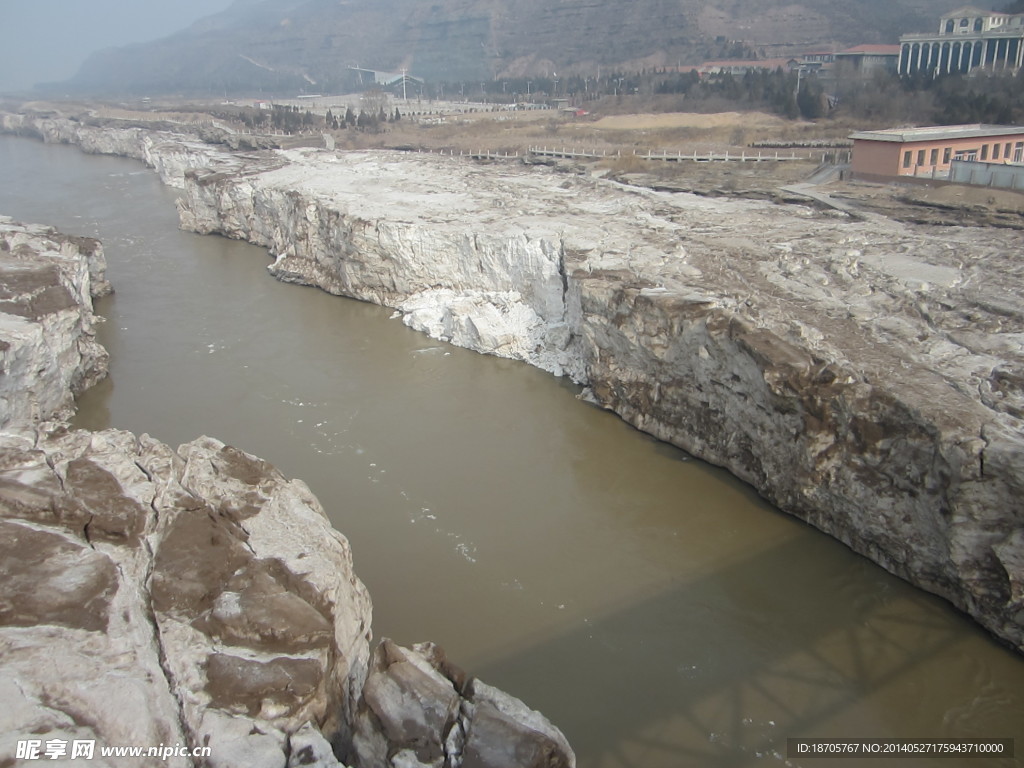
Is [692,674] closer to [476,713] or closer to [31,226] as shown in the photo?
[476,713]

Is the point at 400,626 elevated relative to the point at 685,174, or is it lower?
lower

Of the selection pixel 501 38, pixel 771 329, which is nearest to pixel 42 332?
pixel 771 329

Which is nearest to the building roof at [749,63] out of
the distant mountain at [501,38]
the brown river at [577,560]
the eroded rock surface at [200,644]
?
the distant mountain at [501,38]

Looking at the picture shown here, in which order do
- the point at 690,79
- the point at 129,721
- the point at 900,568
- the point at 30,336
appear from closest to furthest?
1. the point at 129,721
2. the point at 900,568
3. the point at 30,336
4. the point at 690,79

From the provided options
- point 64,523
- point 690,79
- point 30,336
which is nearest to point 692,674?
point 64,523

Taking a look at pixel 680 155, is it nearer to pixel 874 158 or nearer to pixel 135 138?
pixel 874 158

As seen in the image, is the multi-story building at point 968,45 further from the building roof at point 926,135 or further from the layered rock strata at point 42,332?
the layered rock strata at point 42,332
